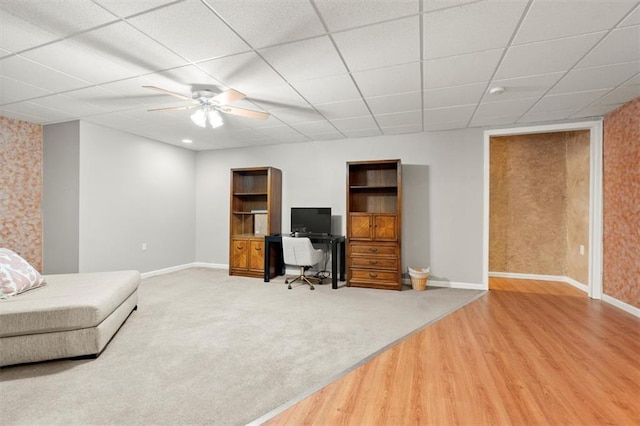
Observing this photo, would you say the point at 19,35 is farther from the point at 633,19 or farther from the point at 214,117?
the point at 633,19

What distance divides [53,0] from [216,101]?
1.44m

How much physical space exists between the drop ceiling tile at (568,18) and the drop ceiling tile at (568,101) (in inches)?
54.8

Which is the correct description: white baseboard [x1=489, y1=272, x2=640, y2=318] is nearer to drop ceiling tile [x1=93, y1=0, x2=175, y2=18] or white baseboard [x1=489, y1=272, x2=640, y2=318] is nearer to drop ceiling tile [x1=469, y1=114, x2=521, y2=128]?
drop ceiling tile [x1=469, y1=114, x2=521, y2=128]

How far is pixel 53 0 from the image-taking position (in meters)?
1.78

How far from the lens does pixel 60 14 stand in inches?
75.2

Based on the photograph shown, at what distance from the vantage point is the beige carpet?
1.65m

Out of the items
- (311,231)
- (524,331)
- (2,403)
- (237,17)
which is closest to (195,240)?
(311,231)

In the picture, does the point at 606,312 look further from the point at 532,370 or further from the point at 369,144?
the point at 369,144

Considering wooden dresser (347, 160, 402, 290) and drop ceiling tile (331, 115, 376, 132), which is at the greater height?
drop ceiling tile (331, 115, 376, 132)

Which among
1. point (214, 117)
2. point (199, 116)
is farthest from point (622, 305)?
point (199, 116)

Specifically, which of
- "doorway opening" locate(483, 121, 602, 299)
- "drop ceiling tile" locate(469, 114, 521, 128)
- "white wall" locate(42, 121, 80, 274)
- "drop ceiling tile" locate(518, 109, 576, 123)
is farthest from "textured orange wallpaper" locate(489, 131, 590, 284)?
"white wall" locate(42, 121, 80, 274)

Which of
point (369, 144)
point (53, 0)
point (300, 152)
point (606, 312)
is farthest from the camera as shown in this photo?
point (300, 152)

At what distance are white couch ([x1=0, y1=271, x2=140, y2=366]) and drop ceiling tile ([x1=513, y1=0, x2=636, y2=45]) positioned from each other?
3.75m

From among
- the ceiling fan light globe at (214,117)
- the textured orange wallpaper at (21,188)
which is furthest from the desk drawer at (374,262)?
the textured orange wallpaper at (21,188)
